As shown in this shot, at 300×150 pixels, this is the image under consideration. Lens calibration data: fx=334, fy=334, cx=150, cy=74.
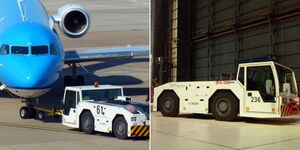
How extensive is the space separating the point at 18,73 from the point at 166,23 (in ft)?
26.3

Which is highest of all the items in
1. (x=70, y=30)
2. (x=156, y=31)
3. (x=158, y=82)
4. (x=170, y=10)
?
(x=70, y=30)

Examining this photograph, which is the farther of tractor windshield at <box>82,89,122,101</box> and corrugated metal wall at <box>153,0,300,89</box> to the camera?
tractor windshield at <box>82,89,122,101</box>

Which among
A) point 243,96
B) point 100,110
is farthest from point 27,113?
point 243,96

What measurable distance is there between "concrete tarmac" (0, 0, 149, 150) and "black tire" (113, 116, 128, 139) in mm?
148

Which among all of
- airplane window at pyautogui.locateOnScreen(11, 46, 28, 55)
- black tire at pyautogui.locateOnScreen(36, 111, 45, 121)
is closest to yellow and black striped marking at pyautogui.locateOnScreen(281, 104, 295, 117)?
black tire at pyautogui.locateOnScreen(36, 111, 45, 121)

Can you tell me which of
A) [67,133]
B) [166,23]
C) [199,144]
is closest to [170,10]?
[166,23]

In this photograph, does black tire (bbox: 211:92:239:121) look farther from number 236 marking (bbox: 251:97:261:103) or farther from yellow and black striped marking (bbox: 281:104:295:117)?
yellow and black striped marking (bbox: 281:104:295:117)

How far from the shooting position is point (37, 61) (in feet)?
37.1

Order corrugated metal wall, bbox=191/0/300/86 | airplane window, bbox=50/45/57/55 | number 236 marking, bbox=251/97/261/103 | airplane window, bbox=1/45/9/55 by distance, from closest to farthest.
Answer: corrugated metal wall, bbox=191/0/300/86, number 236 marking, bbox=251/97/261/103, airplane window, bbox=1/45/9/55, airplane window, bbox=50/45/57/55

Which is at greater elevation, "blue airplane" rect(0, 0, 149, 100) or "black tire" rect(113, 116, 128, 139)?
"blue airplane" rect(0, 0, 149, 100)

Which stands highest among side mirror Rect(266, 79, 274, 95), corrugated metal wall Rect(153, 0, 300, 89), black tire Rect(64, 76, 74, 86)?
corrugated metal wall Rect(153, 0, 300, 89)

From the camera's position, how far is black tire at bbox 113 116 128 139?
7910mm

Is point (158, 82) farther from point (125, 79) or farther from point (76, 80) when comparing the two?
point (125, 79)

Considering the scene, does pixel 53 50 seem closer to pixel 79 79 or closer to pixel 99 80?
pixel 79 79
